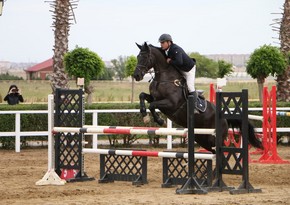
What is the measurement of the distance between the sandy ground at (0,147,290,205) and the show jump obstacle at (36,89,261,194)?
0.18 m

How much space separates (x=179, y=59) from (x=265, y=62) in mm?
10533

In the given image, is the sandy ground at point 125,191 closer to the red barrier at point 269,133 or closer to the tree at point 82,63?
the red barrier at point 269,133

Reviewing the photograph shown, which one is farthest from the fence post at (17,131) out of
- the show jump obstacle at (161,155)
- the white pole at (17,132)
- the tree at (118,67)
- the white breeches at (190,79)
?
the tree at (118,67)

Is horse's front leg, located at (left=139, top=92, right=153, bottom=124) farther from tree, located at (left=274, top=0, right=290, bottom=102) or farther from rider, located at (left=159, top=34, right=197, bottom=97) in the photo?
tree, located at (left=274, top=0, right=290, bottom=102)

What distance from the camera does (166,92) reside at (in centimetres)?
1276

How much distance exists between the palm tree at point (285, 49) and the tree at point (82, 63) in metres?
5.25

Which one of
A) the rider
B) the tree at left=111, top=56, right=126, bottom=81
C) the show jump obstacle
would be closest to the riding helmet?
the rider

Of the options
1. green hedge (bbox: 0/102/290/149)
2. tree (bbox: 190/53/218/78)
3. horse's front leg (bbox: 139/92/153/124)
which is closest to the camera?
horse's front leg (bbox: 139/92/153/124)

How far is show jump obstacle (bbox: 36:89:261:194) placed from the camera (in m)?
10.9

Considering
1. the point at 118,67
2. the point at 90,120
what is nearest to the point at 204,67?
the point at 118,67

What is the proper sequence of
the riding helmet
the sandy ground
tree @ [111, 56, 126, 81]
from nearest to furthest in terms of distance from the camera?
the sandy ground
the riding helmet
tree @ [111, 56, 126, 81]

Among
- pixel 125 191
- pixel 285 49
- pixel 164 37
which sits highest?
pixel 285 49

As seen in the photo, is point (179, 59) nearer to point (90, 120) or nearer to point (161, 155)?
point (161, 155)

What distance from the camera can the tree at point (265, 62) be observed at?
2275 centimetres
